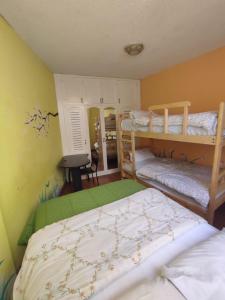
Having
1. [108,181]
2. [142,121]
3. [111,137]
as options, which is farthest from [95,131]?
[142,121]

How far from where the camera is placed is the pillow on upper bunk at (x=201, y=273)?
70 cm

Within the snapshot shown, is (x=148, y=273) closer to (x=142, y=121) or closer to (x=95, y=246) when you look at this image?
(x=95, y=246)

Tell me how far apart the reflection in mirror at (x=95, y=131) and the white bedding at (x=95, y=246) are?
2.40 m

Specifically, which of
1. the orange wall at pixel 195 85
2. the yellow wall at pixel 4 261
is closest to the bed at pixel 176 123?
the orange wall at pixel 195 85

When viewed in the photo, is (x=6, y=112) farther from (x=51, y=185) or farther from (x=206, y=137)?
(x=206, y=137)

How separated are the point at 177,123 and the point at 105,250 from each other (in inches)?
70.8

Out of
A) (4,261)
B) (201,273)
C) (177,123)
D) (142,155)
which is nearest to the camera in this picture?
(201,273)

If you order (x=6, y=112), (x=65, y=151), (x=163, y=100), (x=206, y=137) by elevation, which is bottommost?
(x=65, y=151)

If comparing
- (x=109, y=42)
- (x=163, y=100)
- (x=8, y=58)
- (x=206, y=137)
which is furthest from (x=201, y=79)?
(x=8, y=58)

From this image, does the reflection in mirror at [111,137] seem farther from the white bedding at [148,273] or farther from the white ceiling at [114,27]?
the white bedding at [148,273]

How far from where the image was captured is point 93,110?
3.70 m

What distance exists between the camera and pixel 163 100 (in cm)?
340

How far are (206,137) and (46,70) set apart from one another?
283cm

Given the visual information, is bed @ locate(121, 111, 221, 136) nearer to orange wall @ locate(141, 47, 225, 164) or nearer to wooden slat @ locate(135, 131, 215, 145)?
wooden slat @ locate(135, 131, 215, 145)
